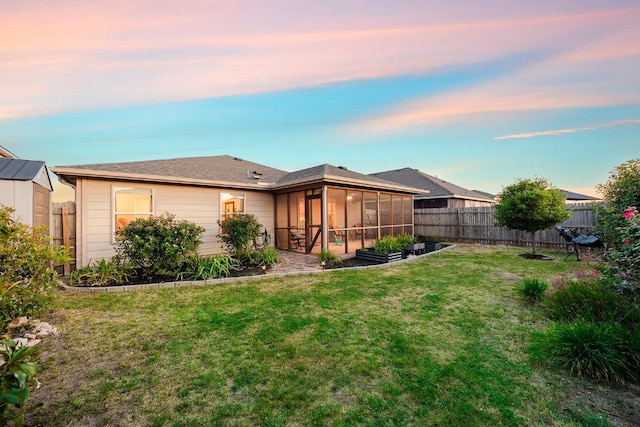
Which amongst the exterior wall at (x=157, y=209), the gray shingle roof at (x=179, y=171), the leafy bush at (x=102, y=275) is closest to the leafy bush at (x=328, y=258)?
the exterior wall at (x=157, y=209)

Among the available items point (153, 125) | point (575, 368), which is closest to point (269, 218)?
point (153, 125)

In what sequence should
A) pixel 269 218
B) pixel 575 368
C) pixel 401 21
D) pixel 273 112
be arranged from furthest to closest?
pixel 273 112, pixel 269 218, pixel 401 21, pixel 575 368

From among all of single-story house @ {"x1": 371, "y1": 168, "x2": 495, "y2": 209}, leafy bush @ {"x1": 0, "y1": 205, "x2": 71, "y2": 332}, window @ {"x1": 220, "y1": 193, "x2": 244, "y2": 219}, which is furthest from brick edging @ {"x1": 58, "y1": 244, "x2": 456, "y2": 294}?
single-story house @ {"x1": 371, "y1": 168, "x2": 495, "y2": 209}

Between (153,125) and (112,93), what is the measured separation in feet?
9.82

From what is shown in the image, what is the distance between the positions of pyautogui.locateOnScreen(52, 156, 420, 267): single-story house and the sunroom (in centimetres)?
3

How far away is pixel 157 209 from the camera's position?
8023 mm

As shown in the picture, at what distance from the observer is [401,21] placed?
6590 mm

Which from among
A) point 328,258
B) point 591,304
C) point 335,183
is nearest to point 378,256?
point 328,258

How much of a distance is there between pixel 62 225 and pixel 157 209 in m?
2.17

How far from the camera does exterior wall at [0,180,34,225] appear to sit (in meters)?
4.88

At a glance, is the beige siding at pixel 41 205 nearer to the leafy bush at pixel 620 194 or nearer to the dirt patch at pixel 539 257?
the leafy bush at pixel 620 194

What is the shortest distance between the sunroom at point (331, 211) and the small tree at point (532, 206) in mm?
4010

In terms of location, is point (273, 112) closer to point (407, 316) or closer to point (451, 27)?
point (451, 27)

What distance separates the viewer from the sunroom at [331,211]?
29.3ft
